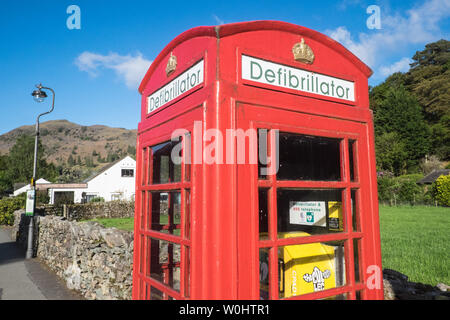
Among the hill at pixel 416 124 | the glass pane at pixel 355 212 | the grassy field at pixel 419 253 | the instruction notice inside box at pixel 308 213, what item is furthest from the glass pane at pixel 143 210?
the hill at pixel 416 124

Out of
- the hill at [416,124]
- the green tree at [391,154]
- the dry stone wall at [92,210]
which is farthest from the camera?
the hill at [416,124]

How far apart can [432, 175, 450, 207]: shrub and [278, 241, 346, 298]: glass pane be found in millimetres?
29424

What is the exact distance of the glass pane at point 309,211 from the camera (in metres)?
2.25

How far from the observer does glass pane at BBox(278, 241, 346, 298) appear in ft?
6.75

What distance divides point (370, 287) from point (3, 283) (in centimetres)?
782

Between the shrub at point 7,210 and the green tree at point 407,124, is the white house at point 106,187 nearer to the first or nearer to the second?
the shrub at point 7,210

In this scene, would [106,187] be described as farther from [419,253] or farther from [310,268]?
[310,268]

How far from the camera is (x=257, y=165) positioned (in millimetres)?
1710

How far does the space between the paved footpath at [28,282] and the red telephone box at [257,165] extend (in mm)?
4674

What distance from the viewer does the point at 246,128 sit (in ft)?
5.58

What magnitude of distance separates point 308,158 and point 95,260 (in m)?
4.27

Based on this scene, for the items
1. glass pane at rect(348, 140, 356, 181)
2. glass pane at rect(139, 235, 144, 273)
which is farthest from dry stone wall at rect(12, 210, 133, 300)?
glass pane at rect(348, 140, 356, 181)

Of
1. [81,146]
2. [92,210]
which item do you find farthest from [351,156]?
[81,146]
